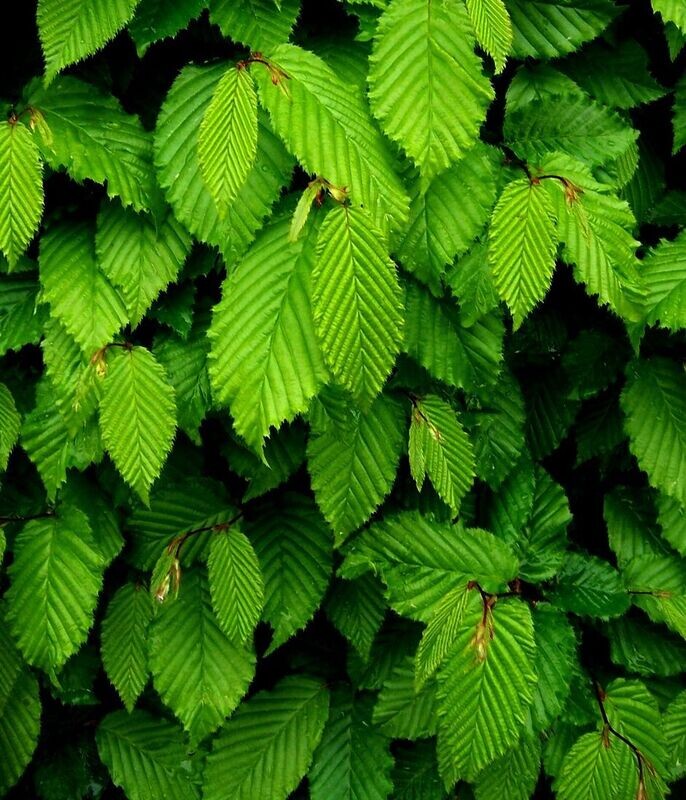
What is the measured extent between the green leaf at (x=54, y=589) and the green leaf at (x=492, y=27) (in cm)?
103

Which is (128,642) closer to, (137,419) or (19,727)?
(19,727)

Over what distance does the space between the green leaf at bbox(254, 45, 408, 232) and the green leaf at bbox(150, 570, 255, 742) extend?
2.64 ft

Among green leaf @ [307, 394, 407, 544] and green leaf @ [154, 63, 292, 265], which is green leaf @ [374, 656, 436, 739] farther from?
green leaf @ [154, 63, 292, 265]

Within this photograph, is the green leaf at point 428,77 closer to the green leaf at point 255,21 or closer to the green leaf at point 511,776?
the green leaf at point 255,21

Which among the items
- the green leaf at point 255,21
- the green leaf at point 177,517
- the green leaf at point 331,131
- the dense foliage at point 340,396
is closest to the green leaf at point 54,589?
the dense foliage at point 340,396

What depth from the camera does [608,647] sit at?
1740 millimetres

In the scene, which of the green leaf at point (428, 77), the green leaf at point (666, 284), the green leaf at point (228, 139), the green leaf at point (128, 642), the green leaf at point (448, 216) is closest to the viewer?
the green leaf at point (228, 139)

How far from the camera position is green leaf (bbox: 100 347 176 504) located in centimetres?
119

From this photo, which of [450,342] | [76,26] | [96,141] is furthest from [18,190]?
[450,342]

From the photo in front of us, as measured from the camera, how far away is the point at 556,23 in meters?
1.42

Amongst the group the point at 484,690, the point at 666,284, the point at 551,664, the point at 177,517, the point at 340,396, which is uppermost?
the point at 666,284

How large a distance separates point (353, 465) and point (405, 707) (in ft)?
1.85

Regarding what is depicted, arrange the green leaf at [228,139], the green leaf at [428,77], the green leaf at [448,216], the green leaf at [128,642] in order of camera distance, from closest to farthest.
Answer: the green leaf at [228,139] < the green leaf at [428,77] < the green leaf at [448,216] < the green leaf at [128,642]

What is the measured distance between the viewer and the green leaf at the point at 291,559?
1.46 m
